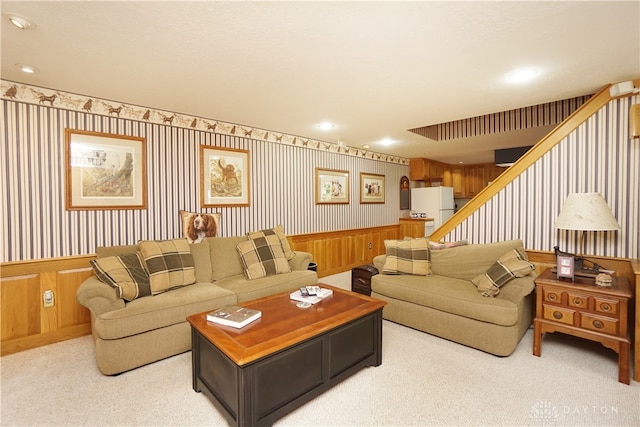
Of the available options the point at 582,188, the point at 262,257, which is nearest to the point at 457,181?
the point at 582,188

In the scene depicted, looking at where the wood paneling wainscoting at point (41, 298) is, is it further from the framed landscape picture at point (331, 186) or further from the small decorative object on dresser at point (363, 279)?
the framed landscape picture at point (331, 186)

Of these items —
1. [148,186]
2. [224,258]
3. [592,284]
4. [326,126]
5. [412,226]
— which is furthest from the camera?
[412,226]

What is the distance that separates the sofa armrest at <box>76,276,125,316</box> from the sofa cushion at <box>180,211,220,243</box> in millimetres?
1269

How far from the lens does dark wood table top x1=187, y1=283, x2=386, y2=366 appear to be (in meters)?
1.75

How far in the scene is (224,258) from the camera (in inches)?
142

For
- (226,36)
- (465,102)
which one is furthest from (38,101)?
(465,102)

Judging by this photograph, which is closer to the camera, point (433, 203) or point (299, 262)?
point (299, 262)

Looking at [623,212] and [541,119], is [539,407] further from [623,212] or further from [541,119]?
[541,119]

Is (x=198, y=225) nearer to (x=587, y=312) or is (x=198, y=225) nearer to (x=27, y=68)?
(x=27, y=68)

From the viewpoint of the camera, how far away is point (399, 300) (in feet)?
10.8

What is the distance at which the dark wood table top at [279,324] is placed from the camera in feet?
5.73

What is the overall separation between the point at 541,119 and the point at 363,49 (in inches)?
120

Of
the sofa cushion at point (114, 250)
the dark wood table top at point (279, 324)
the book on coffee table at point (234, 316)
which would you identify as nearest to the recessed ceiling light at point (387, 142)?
the dark wood table top at point (279, 324)

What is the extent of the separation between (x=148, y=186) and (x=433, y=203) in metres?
5.78
